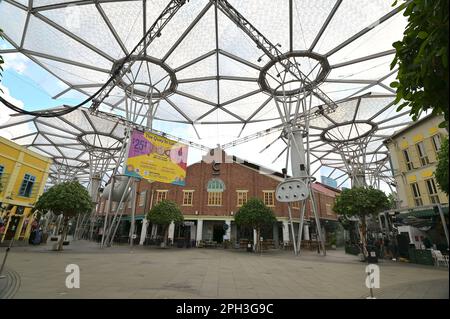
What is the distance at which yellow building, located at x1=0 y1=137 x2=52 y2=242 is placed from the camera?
64.8 feet

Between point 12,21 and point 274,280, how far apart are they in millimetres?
23369

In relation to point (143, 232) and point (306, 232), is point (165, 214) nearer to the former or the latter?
point (143, 232)

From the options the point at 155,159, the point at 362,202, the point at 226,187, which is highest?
the point at 155,159

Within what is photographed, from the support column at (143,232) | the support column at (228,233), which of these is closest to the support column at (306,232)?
the support column at (228,233)

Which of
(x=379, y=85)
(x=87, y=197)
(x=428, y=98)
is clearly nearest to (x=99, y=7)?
(x=87, y=197)

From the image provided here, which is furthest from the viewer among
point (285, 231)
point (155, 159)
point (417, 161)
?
point (285, 231)

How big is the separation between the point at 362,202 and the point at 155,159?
1706 cm

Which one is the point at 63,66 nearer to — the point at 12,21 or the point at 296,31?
the point at 12,21

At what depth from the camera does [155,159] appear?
21391 millimetres

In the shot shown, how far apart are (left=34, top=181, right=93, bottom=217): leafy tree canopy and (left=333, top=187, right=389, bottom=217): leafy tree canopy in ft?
63.5

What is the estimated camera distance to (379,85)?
22.0m

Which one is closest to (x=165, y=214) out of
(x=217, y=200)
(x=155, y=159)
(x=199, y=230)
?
(x=155, y=159)

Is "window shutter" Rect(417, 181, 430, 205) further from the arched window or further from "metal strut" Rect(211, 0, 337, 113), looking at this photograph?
the arched window

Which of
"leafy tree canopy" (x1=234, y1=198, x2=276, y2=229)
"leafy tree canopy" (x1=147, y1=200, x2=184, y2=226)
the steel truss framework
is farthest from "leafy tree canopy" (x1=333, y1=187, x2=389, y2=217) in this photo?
"leafy tree canopy" (x1=147, y1=200, x2=184, y2=226)
